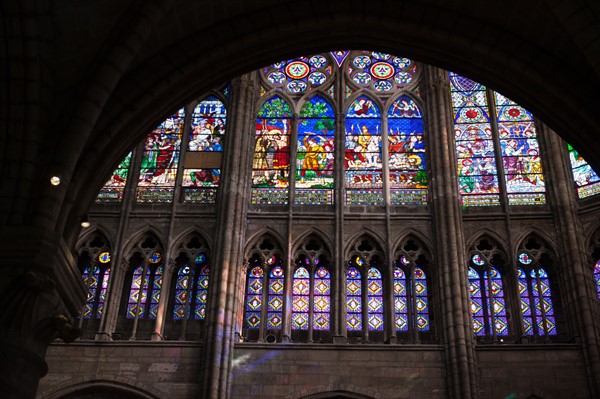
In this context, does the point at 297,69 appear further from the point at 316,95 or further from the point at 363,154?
the point at 363,154

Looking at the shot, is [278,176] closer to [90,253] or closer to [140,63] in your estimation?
[90,253]

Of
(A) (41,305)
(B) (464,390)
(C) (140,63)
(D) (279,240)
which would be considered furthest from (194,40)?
(B) (464,390)

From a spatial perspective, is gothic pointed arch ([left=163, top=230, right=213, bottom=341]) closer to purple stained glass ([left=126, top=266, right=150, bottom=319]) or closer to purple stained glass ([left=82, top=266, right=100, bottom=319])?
purple stained glass ([left=126, top=266, right=150, bottom=319])

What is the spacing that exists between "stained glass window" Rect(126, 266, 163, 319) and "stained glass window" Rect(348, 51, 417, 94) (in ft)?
25.0

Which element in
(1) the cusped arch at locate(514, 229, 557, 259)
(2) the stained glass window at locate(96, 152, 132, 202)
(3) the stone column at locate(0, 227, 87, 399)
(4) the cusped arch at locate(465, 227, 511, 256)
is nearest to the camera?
(3) the stone column at locate(0, 227, 87, 399)

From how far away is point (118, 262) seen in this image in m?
17.6

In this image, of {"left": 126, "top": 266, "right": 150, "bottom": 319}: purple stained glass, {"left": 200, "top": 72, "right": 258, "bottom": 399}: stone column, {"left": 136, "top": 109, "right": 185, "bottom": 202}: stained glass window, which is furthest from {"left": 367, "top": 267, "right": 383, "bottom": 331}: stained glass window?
{"left": 136, "top": 109, "right": 185, "bottom": 202}: stained glass window

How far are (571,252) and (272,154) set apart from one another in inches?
305

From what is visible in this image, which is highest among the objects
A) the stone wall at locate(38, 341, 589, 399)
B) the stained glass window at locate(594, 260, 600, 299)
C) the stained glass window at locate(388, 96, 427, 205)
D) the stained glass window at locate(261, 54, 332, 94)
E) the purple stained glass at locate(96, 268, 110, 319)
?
the stained glass window at locate(261, 54, 332, 94)

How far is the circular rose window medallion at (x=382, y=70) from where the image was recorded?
20719 mm

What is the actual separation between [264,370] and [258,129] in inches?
267

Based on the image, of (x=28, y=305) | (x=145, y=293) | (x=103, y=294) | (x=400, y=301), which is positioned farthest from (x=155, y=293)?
(x=28, y=305)

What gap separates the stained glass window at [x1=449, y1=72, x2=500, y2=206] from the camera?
61.6ft

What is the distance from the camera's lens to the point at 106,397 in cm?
1605
